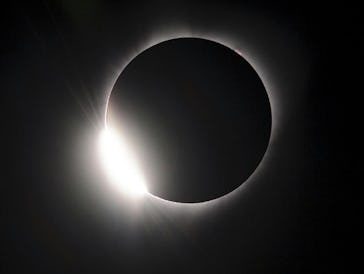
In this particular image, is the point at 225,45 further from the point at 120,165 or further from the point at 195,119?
the point at 120,165

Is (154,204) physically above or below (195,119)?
below

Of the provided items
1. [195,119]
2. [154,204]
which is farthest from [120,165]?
[195,119]

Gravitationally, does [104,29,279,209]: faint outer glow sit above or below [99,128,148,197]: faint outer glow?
above

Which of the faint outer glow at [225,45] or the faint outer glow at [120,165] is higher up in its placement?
the faint outer glow at [225,45]

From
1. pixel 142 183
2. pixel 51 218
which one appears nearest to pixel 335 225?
pixel 142 183
